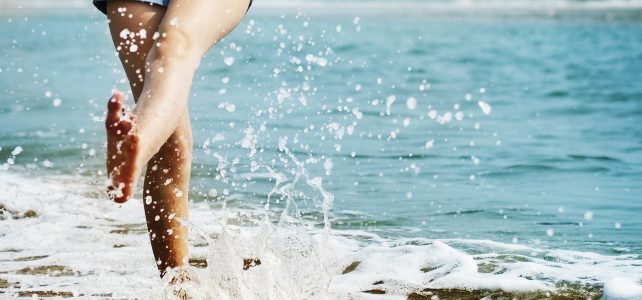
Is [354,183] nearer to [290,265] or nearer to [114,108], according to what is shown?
[290,265]

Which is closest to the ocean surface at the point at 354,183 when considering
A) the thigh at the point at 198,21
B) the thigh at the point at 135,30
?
the thigh at the point at 135,30

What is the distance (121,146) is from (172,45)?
47 centimetres

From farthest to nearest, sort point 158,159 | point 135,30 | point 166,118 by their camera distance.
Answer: point 158,159 < point 135,30 < point 166,118

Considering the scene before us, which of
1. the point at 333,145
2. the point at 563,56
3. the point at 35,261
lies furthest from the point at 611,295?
the point at 563,56

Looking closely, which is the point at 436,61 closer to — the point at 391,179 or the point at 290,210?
the point at 391,179

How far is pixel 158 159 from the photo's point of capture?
3.36 m

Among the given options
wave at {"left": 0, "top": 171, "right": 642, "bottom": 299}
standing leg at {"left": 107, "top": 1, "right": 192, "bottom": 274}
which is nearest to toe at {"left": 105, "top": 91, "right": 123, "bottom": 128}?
standing leg at {"left": 107, "top": 1, "right": 192, "bottom": 274}

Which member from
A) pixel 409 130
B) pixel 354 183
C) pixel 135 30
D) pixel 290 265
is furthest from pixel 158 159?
pixel 409 130

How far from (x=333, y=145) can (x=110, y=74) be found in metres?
6.59

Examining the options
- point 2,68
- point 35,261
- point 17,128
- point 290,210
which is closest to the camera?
point 35,261

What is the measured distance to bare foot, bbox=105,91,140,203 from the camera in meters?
2.62

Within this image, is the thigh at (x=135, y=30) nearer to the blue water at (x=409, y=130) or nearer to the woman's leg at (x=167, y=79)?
the woman's leg at (x=167, y=79)

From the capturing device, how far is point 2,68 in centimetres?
1510

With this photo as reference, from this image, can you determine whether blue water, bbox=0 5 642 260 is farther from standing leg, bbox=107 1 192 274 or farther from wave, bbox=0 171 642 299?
standing leg, bbox=107 1 192 274
